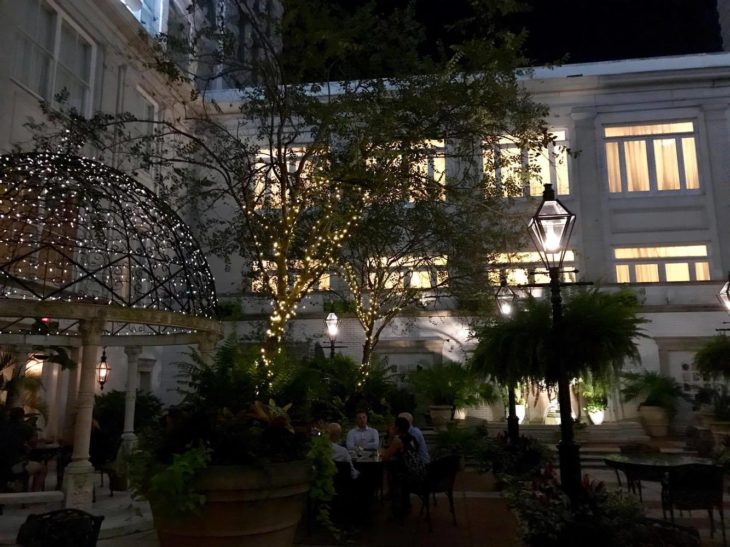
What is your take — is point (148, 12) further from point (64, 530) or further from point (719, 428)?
point (719, 428)

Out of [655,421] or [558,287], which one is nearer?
[558,287]

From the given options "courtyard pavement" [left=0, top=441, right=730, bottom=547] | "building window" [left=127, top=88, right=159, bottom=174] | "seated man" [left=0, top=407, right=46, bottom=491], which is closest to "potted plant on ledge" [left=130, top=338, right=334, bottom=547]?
"courtyard pavement" [left=0, top=441, right=730, bottom=547]

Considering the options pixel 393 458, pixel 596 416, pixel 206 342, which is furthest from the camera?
pixel 596 416

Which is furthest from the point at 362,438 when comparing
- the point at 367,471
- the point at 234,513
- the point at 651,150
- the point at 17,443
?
the point at 651,150

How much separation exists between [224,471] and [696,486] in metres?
6.24

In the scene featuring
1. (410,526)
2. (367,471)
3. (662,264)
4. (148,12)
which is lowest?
(410,526)

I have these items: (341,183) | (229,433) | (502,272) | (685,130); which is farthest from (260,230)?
(685,130)

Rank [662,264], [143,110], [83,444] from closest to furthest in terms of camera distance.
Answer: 1. [83,444]
2. [143,110]
3. [662,264]

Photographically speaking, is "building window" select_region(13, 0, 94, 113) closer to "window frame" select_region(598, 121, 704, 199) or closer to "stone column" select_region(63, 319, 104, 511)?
"stone column" select_region(63, 319, 104, 511)

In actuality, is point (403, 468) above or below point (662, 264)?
below

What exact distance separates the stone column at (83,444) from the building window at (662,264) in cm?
2005

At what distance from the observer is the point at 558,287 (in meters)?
6.55

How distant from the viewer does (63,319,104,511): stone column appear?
8.60 metres

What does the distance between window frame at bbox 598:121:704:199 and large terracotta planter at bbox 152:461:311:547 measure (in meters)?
22.9
